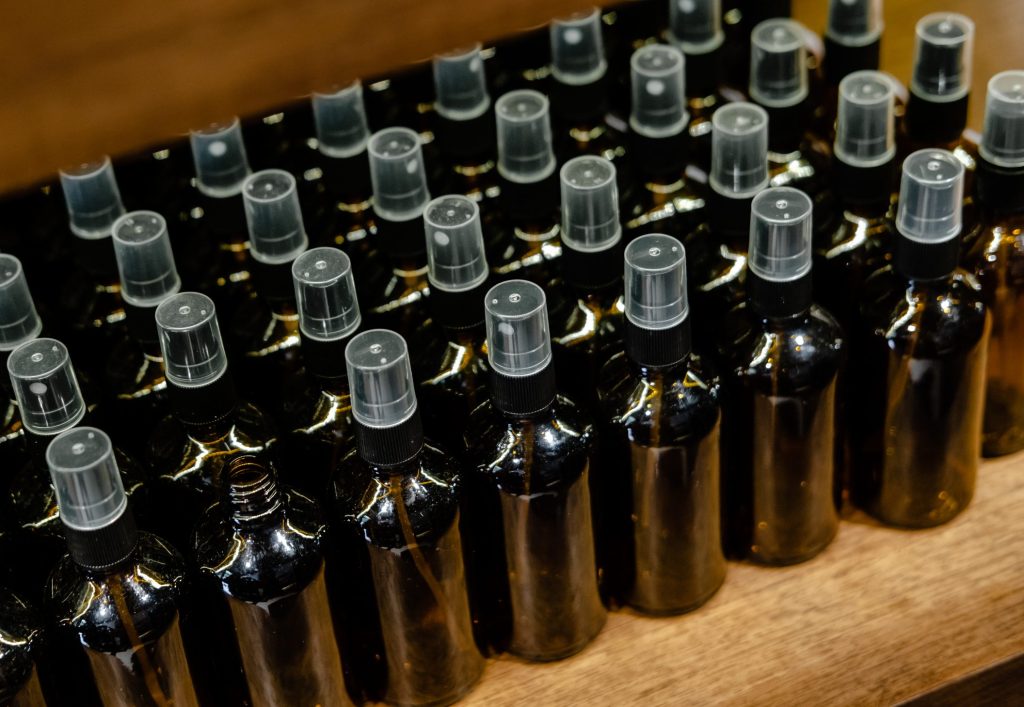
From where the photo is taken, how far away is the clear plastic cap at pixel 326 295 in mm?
906

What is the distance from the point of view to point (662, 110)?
1039mm

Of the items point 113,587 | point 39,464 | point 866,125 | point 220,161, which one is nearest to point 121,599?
point 113,587

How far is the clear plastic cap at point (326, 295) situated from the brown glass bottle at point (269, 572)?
3.8 inches

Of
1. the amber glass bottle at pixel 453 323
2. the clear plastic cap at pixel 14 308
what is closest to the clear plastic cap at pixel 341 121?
the amber glass bottle at pixel 453 323

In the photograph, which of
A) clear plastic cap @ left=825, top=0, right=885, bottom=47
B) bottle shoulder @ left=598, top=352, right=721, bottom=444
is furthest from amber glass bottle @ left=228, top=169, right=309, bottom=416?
clear plastic cap @ left=825, top=0, right=885, bottom=47

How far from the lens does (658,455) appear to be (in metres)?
0.95

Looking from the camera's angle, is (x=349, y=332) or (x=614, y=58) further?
(x=614, y=58)

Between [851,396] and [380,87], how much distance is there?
0.40 metres

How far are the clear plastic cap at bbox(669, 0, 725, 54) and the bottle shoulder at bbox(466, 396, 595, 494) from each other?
0.34m

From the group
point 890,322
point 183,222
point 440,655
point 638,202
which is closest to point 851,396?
point 890,322

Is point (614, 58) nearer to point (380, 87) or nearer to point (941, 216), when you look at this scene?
point (380, 87)

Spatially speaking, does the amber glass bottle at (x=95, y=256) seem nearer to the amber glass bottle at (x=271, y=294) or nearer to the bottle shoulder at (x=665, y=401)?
the amber glass bottle at (x=271, y=294)

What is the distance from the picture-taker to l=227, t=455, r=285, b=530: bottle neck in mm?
824

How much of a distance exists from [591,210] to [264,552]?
278 millimetres
